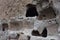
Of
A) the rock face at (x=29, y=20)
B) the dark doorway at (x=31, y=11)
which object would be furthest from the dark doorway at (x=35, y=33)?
the dark doorway at (x=31, y=11)

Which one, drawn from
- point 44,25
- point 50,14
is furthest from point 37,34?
point 50,14

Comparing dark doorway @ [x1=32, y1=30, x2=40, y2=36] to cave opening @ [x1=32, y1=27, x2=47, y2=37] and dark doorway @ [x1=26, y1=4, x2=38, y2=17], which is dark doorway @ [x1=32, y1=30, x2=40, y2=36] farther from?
dark doorway @ [x1=26, y1=4, x2=38, y2=17]

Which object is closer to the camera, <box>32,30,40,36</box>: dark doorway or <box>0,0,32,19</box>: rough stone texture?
<box>32,30,40,36</box>: dark doorway

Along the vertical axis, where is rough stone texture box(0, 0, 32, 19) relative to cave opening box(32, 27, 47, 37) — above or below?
above

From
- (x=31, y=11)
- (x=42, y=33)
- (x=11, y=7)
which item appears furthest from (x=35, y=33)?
(x=11, y=7)

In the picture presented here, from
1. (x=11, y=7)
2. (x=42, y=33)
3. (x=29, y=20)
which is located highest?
(x=11, y=7)

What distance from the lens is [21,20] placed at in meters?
2.50

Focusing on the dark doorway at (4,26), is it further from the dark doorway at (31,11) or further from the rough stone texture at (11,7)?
the dark doorway at (31,11)

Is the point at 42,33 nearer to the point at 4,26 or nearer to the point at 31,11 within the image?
the point at 31,11

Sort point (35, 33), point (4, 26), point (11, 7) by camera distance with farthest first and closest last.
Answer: point (11, 7) < point (4, 26) < point (35, 33)

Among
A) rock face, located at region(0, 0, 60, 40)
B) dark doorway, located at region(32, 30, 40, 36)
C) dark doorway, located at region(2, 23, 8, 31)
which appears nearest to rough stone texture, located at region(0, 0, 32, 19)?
rock face, located at region(0, 0, 60, 40)

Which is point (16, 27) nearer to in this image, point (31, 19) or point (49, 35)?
point (31, 19)

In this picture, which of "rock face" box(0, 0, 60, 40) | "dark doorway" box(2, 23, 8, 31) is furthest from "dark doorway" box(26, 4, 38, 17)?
"dark doorway" box(2, 23, 8, 31)

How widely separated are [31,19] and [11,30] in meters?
0.31
